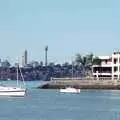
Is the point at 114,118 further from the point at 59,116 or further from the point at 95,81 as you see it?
the point at 95,81

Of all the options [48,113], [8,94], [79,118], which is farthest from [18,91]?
[79,118]

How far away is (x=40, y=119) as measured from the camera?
269 feet

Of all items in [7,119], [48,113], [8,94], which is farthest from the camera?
[8,94]

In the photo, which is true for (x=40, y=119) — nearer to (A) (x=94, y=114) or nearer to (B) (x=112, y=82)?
(A) (x=94, y=114)

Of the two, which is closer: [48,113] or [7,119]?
[7,119]

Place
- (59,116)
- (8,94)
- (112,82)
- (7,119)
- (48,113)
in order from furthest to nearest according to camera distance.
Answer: (112,82)
(8,94)
(48,113)
(59,116)
(7,119)

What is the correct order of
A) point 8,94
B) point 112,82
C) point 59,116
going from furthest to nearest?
point 112,82, point 8,94, point 59,116

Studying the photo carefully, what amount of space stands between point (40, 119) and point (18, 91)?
62694 mm

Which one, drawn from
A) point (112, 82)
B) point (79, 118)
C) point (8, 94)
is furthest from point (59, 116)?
point (112, 82)

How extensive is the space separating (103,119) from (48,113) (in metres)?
13.5

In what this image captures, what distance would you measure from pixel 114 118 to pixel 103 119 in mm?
1528

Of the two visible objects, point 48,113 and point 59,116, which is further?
point 48,113

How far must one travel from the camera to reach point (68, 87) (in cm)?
19950

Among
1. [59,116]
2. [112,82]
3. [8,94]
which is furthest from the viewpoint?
[112,82]
